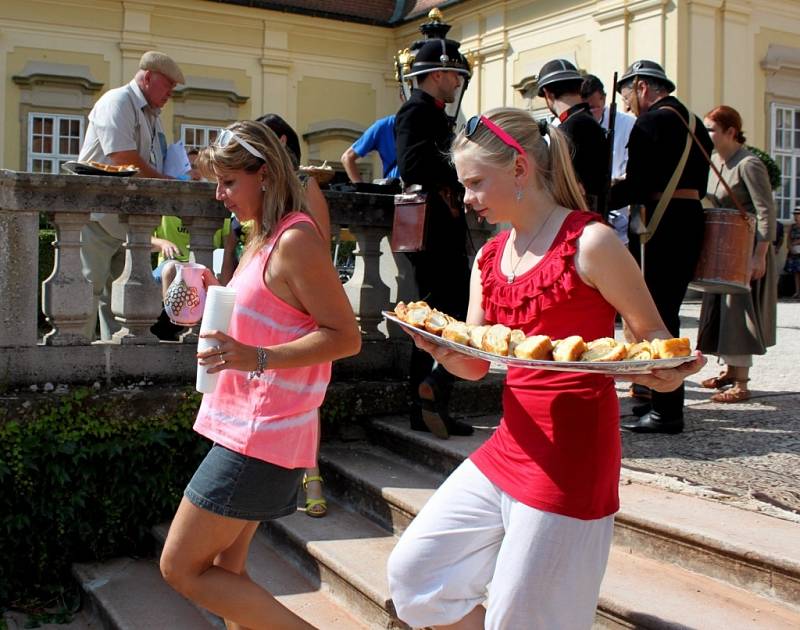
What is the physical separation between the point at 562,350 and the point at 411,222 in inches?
110

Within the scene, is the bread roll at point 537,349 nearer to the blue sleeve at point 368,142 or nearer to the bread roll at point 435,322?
the bread roll at point 435,322

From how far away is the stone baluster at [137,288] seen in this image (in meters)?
5.01

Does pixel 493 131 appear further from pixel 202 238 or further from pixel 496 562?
pixel 202 238

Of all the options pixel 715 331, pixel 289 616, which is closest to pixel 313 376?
pixel 289 616

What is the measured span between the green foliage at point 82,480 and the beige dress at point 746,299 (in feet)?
11.0

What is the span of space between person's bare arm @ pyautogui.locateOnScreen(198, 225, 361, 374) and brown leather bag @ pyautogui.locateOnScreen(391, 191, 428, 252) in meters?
1.96

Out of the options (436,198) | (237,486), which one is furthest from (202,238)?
(237,486)

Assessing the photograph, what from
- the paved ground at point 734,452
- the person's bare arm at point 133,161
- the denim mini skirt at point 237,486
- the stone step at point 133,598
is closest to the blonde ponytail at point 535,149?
the denim mini skirt at point 237,486

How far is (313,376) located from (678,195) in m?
2.76

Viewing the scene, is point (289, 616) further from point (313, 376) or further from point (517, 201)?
point (517, 201)

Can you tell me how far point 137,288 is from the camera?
5.02m


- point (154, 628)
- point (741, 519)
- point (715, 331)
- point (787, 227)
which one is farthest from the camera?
point (787, 227)

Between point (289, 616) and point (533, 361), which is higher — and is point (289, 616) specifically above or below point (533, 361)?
below

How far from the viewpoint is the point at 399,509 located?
4.27 m
